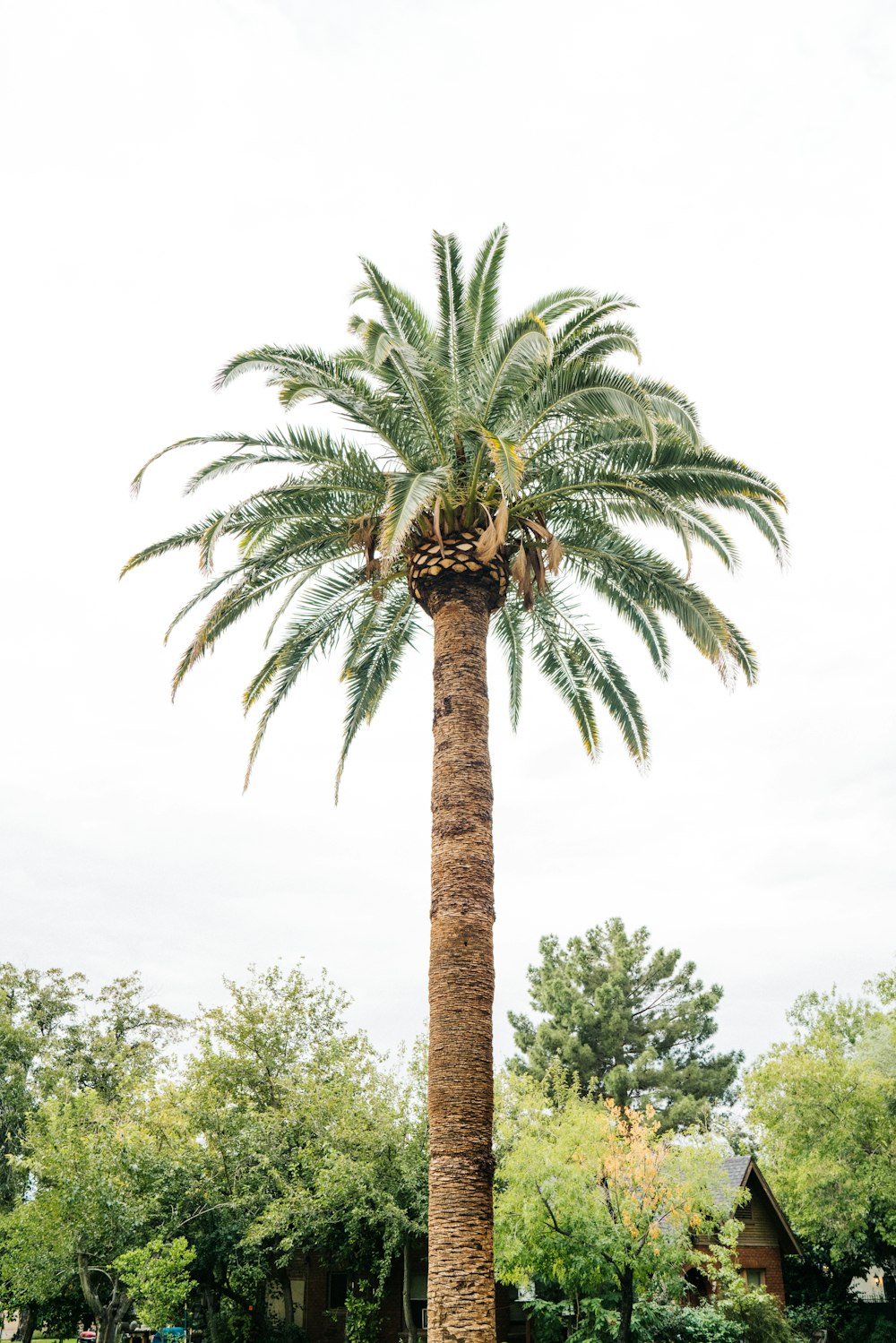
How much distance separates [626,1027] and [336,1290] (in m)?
16.9

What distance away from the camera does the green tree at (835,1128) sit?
2603cm

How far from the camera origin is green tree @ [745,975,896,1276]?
26031 mm

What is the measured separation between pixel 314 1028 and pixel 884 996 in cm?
1508

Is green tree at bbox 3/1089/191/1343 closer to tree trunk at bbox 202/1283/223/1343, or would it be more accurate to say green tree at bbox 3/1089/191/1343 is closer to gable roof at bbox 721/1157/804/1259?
tree trunk at bbox 202/1283/223/1343

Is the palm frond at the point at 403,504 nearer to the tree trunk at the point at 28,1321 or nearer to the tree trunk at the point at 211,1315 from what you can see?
the tree trunk at the point at 211,1315

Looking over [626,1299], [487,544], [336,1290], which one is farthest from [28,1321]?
[487,544]

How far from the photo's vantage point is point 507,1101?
23.0 metres

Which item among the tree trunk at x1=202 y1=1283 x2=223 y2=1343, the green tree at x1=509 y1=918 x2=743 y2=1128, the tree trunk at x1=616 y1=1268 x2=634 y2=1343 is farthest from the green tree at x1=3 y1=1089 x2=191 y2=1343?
the green tree at x1=509 y1=918 x2=743 y2=1128

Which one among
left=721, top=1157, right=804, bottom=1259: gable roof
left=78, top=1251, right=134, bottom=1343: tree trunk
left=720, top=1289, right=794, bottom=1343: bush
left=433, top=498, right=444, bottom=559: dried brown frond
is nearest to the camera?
left=433, top=498, right=444, bottom=559: dried brown frond

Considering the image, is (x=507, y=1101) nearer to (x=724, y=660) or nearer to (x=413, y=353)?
(x=724, y=660)

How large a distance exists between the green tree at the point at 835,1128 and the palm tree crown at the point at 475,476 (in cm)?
1666

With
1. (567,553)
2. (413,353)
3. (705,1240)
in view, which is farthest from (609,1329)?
(413,353)

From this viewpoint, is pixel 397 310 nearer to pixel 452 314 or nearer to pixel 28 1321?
pixel 452 314

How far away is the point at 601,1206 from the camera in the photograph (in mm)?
18297
